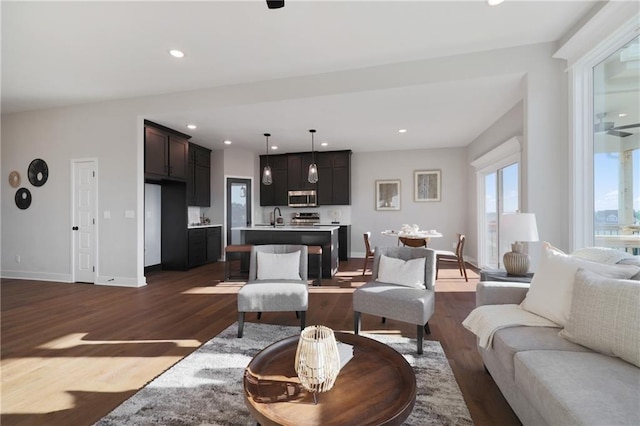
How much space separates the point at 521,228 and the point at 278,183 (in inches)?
231

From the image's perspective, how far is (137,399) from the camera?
1.84m

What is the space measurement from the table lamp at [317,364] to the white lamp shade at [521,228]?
216 centimetres

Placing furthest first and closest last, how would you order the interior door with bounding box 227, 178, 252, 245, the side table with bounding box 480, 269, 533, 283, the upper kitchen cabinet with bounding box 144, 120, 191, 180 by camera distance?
the interior door with bounding box 227, 178, 252, 245, the upper kitchen cabinet with bounding box 144, 120, 191, 180, the side table with bounding box 480, 269, 533, 283

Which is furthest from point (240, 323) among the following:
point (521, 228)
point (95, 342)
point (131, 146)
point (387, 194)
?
point (387, 194)

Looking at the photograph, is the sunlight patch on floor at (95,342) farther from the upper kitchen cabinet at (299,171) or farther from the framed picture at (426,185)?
the framed picture at (426,185)

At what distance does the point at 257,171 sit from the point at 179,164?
240 centimetres

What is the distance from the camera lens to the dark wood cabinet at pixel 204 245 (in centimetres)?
608

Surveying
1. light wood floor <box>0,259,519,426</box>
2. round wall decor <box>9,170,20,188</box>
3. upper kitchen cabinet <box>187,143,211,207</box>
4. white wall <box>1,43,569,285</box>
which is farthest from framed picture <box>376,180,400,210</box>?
round wall decor <box>9,170,20,188</box>

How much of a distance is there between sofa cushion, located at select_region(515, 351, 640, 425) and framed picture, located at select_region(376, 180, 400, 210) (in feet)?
19.6

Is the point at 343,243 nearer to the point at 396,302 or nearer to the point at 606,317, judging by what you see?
the point at 396,302

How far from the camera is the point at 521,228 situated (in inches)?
101

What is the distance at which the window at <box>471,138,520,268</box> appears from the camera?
442 cm

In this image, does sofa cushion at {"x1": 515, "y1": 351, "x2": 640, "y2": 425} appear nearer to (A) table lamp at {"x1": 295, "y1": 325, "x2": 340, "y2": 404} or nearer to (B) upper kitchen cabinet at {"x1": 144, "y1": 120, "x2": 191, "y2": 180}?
(A) table lamp at {"x1": 295, "y1": 325, "x2": 340, "y2": 404}

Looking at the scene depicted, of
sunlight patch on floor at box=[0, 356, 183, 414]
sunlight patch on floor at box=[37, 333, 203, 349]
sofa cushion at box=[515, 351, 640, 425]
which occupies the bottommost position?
sunlight patch on floor at box=[0, 356, 183, 414]
